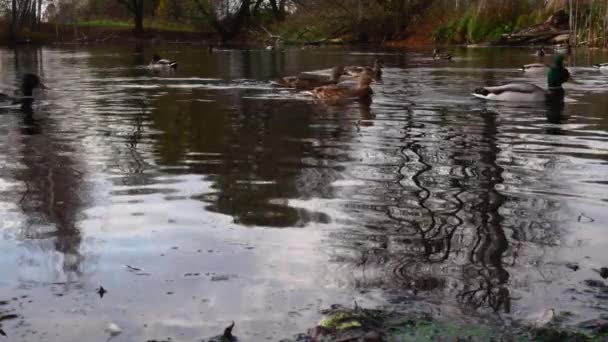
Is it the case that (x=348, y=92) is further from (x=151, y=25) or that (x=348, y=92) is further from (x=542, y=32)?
(x=151, y=25)

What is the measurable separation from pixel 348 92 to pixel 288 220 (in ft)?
32.0

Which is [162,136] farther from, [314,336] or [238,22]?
[238,22]

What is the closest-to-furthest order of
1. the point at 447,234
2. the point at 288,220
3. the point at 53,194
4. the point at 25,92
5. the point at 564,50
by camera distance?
1. the point at 447,234
2. the point at 288,220
3. the point at 53,194
4. the point at 25,92
5. the point at 564,50

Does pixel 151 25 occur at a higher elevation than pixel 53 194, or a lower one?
higher

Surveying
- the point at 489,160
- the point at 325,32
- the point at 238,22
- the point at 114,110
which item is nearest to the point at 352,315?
the point at 489,160

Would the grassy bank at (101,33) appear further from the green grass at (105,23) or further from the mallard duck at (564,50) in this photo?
the mallard duck at (564,50)

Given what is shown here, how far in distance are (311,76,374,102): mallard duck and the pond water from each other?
98.2 inches

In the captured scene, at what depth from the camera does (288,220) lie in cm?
643

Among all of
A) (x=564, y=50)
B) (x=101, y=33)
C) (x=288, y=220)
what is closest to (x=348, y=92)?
(x=288, y=220)

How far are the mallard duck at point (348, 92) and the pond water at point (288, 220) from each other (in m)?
2.50

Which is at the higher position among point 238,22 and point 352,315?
point 238,22

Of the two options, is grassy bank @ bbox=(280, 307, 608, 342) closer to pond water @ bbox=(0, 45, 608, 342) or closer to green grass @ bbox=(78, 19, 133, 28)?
pond water @ bbox=(0, 45, 608, 342)

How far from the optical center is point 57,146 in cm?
1032

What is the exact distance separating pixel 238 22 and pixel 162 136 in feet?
179
